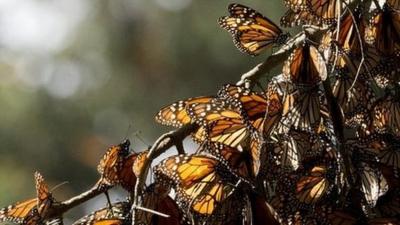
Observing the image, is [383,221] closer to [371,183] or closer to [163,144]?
[371,183]

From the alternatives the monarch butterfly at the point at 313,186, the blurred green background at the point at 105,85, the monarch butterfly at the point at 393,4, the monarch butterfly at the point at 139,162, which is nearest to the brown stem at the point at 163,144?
the monarch butterfly at the point at 139,162

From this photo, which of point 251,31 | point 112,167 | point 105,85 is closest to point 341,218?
point 112,167

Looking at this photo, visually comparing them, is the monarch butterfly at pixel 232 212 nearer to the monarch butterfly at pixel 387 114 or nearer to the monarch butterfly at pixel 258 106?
the monarch butterfly at pixel 258 106

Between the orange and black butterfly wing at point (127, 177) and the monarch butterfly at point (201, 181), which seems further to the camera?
the orange and black butterfly wing at point (127, 177)

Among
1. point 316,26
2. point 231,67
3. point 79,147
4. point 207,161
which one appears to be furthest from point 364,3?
point 79,147

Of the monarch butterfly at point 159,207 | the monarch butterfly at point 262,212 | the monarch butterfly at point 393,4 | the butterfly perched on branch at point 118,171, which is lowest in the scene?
the monarch butterfly at point 262,212

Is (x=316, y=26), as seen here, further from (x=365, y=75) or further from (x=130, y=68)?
(x=130, y=68)
